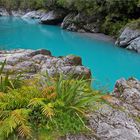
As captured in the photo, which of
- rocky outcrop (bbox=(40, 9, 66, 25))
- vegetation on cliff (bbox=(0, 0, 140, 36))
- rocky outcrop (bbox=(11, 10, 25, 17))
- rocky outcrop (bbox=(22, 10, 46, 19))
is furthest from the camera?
rocky outcrop (bbox=(11, 10, 25, 17))

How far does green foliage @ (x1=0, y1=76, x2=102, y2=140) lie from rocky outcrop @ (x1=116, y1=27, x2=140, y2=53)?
1458 cm

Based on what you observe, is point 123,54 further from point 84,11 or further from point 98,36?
point 84,11

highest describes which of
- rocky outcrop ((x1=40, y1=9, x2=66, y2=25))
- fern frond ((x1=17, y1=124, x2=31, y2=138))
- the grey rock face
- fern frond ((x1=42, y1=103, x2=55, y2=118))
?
fern frond ((x1=42, y1=103, x2=55, y2=118))

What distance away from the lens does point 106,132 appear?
3689 mm

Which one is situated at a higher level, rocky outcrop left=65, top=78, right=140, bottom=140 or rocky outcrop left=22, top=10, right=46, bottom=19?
rocky outcrop left=65, top=78, right=140, bottom=140

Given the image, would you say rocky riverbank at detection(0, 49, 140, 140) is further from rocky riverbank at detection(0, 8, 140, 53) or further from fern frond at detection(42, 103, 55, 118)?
rocky riverbank at detection(0, 8, 140, 53)

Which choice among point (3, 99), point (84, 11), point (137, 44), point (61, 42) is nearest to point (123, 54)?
point (137, 44)

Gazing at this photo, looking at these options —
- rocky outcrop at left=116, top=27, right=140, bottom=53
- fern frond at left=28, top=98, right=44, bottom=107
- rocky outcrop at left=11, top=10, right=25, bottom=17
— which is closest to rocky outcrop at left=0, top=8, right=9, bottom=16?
rocky outcrop at left=11, top=10, right=25, bottom=17

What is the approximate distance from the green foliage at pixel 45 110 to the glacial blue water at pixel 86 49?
697 cm

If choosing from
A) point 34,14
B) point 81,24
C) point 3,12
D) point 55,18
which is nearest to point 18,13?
point 3,12

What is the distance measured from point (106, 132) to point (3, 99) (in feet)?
4.12

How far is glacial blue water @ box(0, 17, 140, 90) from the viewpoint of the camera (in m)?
14.0

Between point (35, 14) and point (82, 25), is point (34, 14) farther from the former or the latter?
point (82, 25)

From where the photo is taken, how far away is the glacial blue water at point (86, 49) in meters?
14.0
